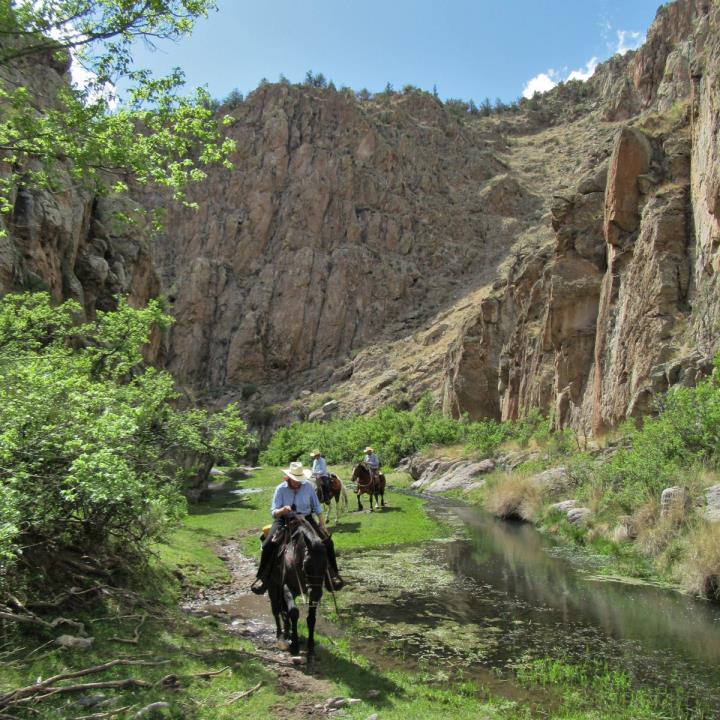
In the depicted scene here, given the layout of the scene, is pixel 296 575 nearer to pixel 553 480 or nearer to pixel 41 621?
pixel 41 621

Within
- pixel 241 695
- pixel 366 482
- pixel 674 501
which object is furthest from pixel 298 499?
pixel 366 482

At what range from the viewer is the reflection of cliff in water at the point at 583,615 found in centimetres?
923

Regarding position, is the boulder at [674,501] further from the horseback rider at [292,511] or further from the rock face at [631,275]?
the rock face at [631,275]

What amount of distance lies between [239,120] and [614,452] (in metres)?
106

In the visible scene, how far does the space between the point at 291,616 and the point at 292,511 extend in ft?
5.89

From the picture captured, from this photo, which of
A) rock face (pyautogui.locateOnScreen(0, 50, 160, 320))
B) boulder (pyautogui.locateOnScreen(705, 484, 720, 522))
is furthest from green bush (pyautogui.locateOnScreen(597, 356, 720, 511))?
rock face (pyautogui.locateOnScreen(0, 50, 160, 320))

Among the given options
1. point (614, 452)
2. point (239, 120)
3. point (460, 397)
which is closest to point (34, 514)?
point (614, 452)

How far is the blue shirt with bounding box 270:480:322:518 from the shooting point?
33.8ft

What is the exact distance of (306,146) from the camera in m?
104

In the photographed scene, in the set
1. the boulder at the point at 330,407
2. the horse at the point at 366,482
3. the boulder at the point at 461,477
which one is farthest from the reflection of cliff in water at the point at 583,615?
the boulder at the point at 330,407

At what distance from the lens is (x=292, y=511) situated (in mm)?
10000

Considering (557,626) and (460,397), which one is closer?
(557,626)

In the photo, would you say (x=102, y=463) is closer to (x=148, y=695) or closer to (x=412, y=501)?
(x=148, y=695)

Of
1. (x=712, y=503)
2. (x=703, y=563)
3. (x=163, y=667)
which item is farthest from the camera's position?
(x=712, y=503)
